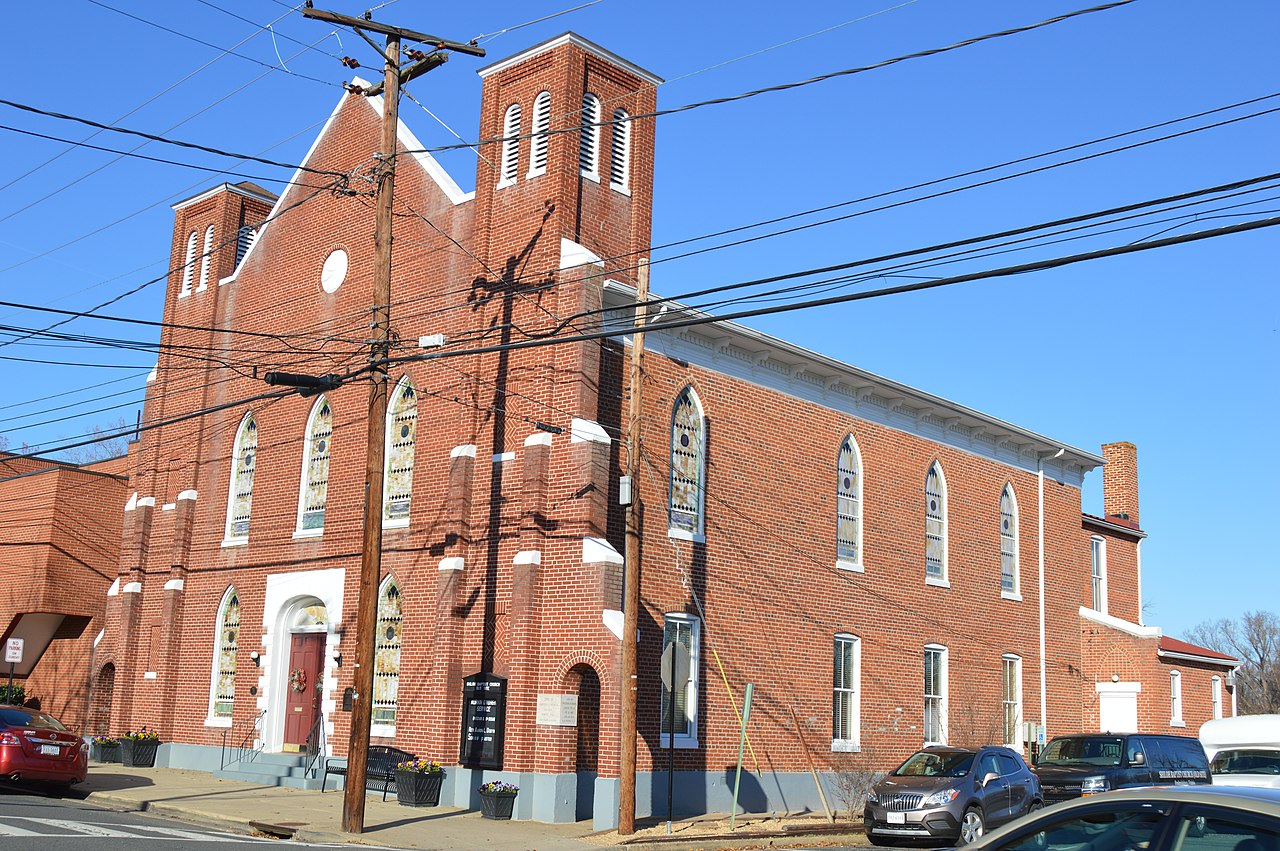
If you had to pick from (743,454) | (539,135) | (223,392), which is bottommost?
(743,454)

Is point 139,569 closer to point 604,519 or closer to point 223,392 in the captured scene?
point 223,392

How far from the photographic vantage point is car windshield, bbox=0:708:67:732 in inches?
809

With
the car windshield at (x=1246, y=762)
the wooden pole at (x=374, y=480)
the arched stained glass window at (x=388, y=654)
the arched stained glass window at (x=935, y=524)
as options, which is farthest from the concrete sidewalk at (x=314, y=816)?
the arched stained glass window at (x=935, y=524)

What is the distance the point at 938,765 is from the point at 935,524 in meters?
11.3

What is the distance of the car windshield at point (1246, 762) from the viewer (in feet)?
68.0

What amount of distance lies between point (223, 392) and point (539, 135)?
1209cm

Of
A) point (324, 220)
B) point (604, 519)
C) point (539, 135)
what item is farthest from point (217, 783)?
point (539, 135)

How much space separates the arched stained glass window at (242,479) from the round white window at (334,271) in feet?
12.2

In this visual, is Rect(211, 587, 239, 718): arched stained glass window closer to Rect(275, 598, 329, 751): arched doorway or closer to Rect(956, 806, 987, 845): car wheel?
Rect(275, 598, 329, 751): arched doorway

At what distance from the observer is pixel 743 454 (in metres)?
25.1

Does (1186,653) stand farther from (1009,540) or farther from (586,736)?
(586,736)

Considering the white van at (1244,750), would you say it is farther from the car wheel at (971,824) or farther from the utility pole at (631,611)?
the utility pole at (631,611)

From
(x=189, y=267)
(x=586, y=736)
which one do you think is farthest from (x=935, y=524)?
(x=189, y=267)

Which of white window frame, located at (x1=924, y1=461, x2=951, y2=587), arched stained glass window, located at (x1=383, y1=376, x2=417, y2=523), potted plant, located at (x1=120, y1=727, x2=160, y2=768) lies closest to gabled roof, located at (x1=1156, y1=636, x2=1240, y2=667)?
white window frame, located at (x1=924, y1=461, x2=951, y2=587)
